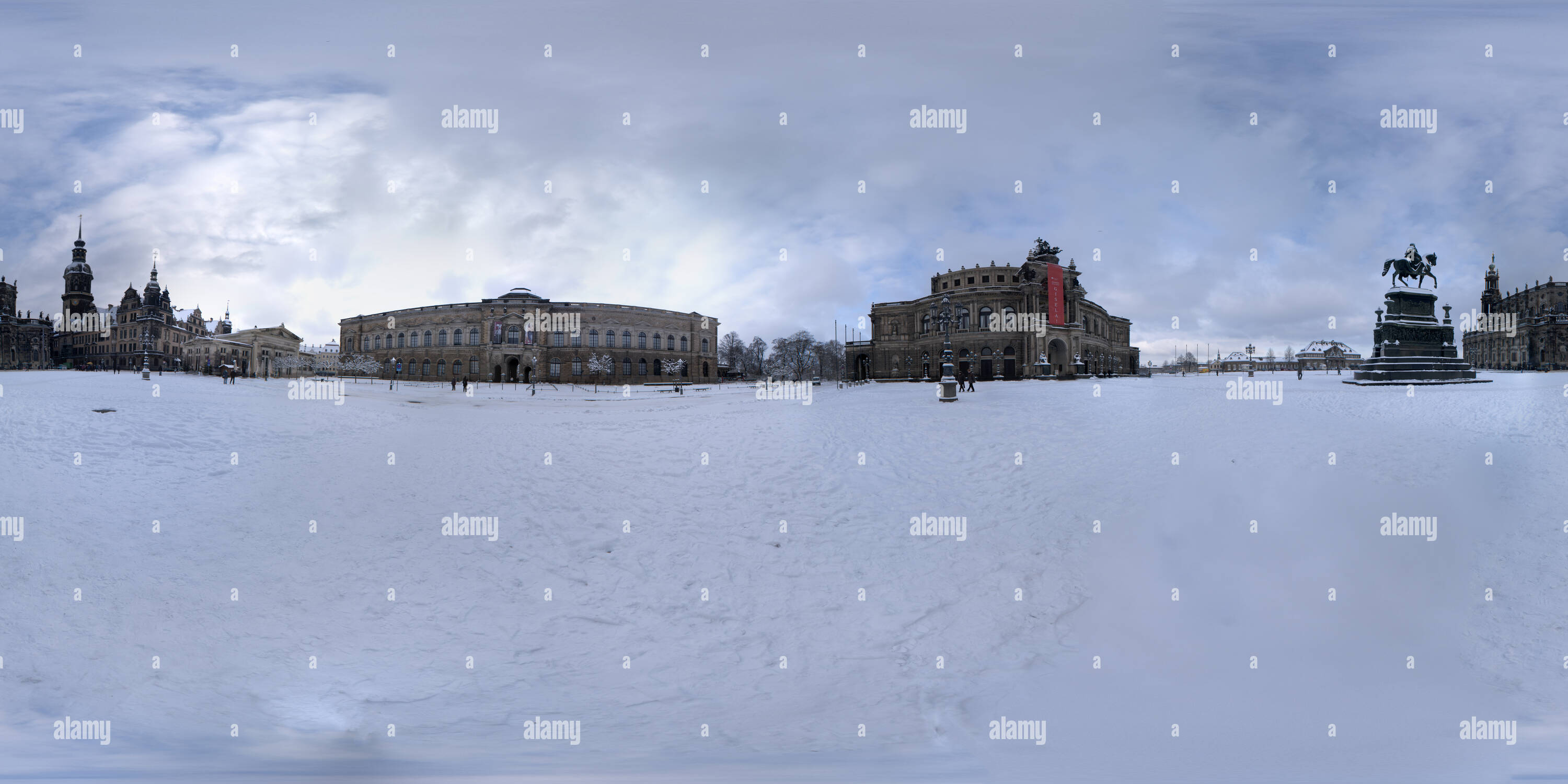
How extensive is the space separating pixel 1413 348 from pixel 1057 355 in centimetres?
3979

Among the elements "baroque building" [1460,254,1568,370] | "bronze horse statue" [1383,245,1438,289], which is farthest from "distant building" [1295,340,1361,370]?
"bronze horse statue" [1383,245,1438,289]

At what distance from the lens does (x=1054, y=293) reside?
2537 inches

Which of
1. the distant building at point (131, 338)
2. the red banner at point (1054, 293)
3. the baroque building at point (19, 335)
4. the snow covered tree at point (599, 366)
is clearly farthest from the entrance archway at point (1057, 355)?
the baroque building at point (19, 335)

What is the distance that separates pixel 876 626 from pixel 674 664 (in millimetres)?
2749

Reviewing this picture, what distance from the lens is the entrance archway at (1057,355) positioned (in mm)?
65688

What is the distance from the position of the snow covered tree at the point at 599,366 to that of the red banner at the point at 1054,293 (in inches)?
1994

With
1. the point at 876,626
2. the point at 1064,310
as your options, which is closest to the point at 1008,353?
the point at 1064,310

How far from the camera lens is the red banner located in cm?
6431

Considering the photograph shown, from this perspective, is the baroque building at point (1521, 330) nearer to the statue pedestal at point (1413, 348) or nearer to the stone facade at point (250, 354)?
the statue pedestal at point (1413, 348)

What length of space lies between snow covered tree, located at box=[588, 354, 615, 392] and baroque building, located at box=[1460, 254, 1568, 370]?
303ft

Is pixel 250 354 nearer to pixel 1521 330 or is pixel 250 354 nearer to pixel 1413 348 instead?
pixel 1413 348

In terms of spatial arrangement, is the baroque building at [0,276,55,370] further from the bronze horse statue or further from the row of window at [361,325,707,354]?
the bronze horse statue

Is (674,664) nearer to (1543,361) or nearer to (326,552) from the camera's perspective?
(326,552)

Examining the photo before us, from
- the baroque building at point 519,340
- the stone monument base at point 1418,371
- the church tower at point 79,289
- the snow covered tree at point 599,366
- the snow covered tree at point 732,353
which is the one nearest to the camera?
the stone monument base at point 1418,371
